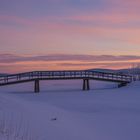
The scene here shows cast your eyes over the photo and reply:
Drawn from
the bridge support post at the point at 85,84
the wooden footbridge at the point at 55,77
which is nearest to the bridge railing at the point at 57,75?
the wooden footbridge at the point at 55,77

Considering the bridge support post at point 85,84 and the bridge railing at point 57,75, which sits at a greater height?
the bridge railing at point 57,75

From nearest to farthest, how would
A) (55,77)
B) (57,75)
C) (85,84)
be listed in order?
1. (55,77)
2. (57,75)
3. (85,84)

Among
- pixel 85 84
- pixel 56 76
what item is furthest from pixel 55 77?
pixel 85 84

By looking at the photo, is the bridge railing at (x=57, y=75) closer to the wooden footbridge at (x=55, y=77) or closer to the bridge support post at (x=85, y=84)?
the wooden footbridge at (x=55, y=77)

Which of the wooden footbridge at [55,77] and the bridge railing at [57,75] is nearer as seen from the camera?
the wooden footbridge at [55,77]

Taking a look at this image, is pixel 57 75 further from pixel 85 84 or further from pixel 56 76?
pixel 85 84

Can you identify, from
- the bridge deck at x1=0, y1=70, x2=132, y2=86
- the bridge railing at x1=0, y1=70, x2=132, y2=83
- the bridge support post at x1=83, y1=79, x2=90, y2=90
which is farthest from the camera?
the bridge support post at x1=83, y1=79, x2=90, y2=90

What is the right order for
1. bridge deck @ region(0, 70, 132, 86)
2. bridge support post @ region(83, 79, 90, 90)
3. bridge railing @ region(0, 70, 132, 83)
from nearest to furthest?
1. bridge deck @ region(0, 70, 132, 86)
2. bridge railing @ region(0, 70, 132, 83)
3. bridge support post @ region(83, 79, 90, 90)

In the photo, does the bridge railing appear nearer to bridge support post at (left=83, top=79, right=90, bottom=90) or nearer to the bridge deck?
the bridge deck

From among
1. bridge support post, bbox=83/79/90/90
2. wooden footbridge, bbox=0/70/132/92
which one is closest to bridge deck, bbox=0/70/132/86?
wooden footbridge, bbox=0/70/132/92

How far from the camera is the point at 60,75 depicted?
153 ft

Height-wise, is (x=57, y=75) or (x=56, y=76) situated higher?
(x=57, y=75)

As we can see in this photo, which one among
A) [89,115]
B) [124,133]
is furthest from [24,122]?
[89,115]

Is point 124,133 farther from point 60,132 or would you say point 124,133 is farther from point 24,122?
point 24,122
